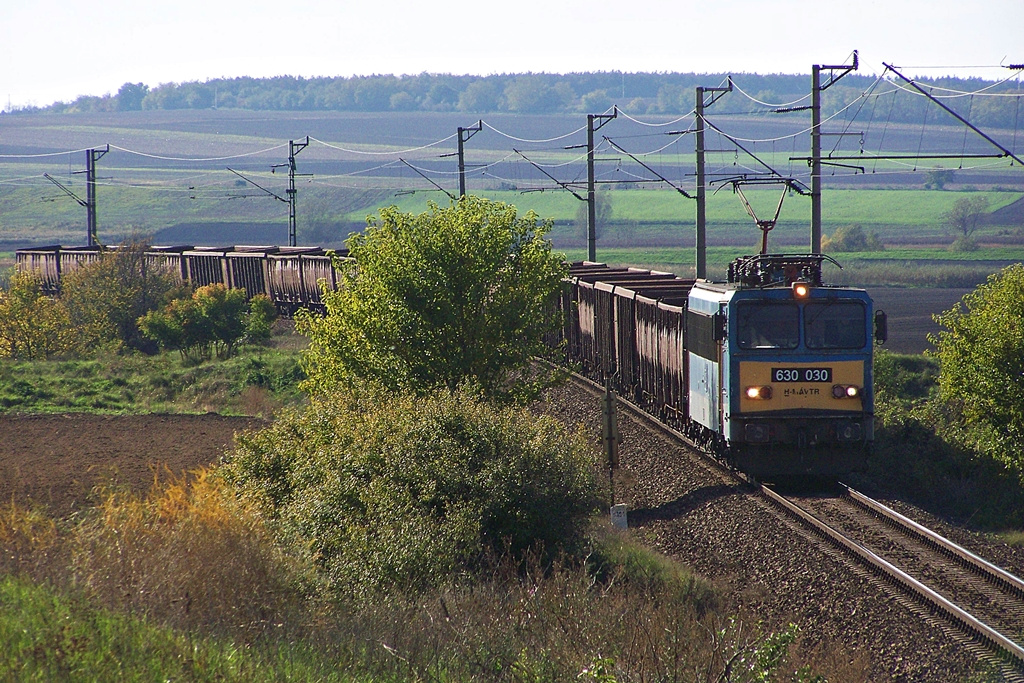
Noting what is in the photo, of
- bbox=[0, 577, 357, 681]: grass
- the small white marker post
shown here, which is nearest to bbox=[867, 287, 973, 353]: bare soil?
the small white marker post

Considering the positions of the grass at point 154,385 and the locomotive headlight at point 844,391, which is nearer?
the locomotive headlight at point 844,391

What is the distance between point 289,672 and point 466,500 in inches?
226

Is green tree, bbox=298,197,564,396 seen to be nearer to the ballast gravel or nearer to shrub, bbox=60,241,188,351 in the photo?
the ballast gravel

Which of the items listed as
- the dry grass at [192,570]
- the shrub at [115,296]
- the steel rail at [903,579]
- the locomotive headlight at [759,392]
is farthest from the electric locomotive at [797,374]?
the shrub at [115,296]

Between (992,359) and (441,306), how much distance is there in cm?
1089

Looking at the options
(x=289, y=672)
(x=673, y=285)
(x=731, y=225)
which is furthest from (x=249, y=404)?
(x=731, y=225)

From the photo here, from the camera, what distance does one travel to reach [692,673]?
8570 millimetres

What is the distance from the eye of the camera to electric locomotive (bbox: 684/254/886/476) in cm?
1675

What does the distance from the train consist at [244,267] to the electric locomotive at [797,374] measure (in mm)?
28546

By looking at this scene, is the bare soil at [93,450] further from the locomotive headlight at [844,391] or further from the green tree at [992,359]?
the green tree at [992,359]

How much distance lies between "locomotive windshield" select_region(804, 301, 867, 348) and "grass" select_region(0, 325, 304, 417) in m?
18.2

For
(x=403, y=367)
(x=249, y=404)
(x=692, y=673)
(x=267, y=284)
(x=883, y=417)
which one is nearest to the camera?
(x=692, y=673)

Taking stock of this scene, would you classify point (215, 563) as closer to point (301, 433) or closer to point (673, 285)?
point (301, 433)

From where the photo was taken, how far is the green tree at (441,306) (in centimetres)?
1978
